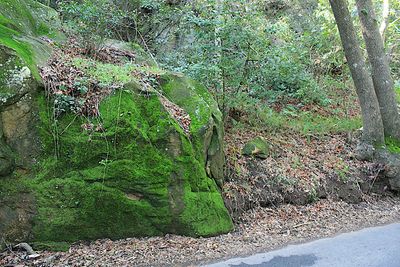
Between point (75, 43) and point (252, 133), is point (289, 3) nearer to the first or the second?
point (252, 133)

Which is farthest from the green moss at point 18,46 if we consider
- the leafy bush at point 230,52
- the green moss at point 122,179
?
the leafy bush at point 230,52

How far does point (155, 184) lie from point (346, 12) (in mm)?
6703

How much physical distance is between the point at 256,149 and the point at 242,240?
2752mm

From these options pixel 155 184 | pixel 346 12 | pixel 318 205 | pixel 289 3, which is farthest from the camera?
pixel 289 3

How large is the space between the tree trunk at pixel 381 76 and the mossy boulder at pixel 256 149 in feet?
12.0

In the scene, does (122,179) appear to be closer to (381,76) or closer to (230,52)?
(230,52)

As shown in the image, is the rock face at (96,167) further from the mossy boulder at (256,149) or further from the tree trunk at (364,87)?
the tree trunk at (364,87)

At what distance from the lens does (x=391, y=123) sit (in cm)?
961

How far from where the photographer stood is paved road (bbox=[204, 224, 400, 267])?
16.7 ft

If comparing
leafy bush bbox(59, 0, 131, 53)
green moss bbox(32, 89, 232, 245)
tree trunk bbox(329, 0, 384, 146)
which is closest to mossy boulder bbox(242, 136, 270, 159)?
green moss bbox(32, 89, 232, 245)

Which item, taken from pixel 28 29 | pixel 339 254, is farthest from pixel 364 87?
pixel 28 29

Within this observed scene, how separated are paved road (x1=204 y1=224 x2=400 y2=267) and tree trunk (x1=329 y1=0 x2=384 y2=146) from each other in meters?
3.60

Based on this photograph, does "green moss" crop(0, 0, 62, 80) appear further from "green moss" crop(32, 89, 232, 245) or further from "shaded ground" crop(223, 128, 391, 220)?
"shaded ground" crop(223, 128, 391, 220)

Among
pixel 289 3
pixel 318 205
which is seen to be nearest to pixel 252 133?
pixel 318 205
